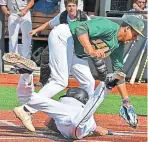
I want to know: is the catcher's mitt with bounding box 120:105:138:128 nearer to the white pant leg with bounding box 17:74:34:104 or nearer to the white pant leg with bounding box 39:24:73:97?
the white pant leg with bounding box 39:24:73:97

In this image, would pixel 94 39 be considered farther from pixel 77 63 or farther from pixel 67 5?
pixel 67 5

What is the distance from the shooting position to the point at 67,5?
9.02 meters

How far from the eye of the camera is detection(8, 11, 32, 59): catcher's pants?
13.9 metres

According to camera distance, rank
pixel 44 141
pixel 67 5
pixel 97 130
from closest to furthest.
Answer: pixel 44 141 → pixel 97 130 → pixel 67 5

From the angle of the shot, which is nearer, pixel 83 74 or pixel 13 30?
pixel 83 74

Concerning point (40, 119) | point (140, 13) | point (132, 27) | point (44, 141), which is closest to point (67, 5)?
point (40, 119)

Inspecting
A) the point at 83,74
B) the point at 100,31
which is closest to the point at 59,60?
the point at 83,74

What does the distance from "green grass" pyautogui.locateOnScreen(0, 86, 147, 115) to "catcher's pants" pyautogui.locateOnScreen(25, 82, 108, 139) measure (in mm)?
2545

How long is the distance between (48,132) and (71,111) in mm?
542

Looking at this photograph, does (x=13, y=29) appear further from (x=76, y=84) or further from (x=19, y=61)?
(x=19, y=61)

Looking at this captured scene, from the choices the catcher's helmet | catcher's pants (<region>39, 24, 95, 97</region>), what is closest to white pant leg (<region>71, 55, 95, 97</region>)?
catcher's pants (<region>39, 24, 95, 97</region>)

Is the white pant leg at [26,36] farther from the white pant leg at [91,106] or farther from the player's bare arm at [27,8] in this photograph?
the white pant leg at [91,106]

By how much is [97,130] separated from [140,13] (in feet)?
20.6

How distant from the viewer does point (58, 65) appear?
285 inches
